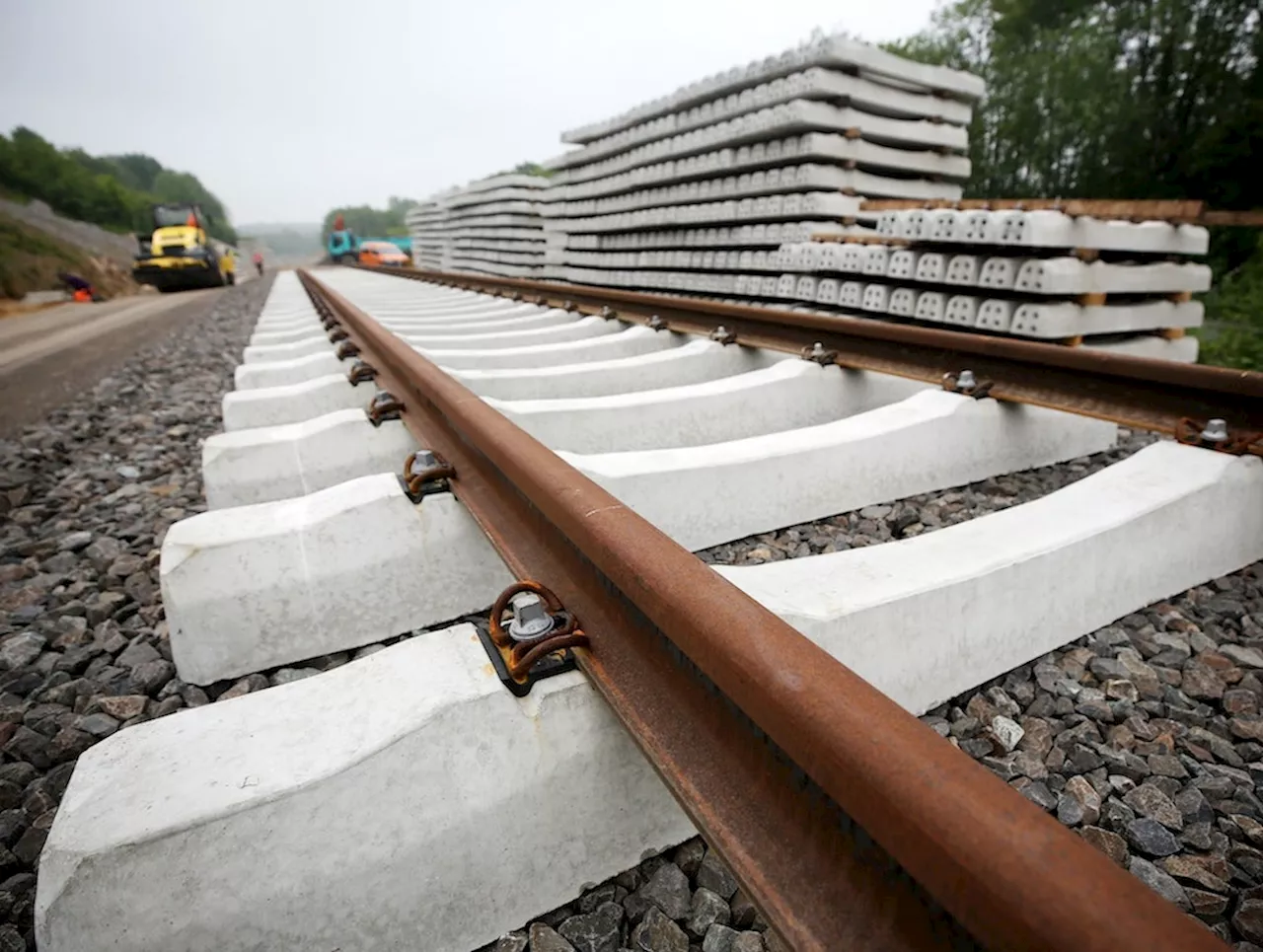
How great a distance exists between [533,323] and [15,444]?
119 inches

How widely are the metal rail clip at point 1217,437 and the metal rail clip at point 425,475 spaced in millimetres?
1998

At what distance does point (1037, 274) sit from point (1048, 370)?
2.00 metres

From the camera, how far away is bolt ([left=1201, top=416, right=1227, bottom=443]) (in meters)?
1.78

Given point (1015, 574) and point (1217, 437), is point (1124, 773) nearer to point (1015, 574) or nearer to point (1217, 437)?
point (1015, 574)

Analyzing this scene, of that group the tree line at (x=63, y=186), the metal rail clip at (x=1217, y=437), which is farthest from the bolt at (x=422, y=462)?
the tree line at (x=63, y=186)

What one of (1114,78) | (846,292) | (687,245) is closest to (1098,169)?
(1114,78)

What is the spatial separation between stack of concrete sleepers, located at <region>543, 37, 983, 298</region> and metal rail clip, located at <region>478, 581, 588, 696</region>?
6.32m

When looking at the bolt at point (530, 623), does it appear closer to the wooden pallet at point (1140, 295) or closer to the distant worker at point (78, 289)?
the wooden pallet at point (1140, 295)

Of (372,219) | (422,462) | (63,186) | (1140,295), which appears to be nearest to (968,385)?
(422,462)

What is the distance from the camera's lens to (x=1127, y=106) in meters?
21.3

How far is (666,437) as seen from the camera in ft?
7.79

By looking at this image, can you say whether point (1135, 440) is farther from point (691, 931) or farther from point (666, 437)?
point (691, 931)

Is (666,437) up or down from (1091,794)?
up

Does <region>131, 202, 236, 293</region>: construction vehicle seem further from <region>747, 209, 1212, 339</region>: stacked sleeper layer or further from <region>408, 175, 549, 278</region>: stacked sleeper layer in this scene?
<region>747, 209, 1212, 339</region>: stacked sleeper layer
